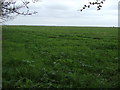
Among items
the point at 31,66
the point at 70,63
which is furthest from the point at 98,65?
the point at 31,66

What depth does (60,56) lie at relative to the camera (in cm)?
1362

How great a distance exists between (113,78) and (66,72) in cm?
195

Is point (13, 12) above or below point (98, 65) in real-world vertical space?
above

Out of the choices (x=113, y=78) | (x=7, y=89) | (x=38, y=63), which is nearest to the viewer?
(x=7, y=89)

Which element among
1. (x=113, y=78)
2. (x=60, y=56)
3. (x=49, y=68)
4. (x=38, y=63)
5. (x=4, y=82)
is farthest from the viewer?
Answer: (x=60, y=56)

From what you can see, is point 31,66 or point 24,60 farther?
point 24,60

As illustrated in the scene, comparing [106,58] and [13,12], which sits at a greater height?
[13,12]

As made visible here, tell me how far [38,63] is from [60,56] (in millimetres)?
2408

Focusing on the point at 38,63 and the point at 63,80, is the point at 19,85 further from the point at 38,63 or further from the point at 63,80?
the point at 38,63

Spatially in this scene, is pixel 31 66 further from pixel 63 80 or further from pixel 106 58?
pixel 106 58

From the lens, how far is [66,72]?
1010 cm

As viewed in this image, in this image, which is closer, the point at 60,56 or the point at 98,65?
the point at 98,65

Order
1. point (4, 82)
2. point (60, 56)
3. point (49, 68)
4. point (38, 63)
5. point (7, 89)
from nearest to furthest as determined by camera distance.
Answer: point (7, 89) < point (4, 82) < point (49, 68) < point (38, 63) < point (60, 56)

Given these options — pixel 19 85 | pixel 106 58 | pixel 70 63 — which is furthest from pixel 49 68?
pixel 106 58
